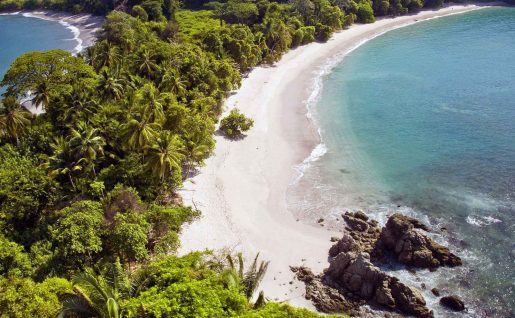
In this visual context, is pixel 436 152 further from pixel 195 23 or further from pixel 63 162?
pixel 195 23

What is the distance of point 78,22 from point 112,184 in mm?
105585

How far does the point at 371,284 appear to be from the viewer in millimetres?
36812

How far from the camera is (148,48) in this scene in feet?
238

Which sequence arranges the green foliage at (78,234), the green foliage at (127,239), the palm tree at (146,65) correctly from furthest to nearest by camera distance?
the palm tree at (146,65), the green foliage at (127,239), the green foliage at (78,234)

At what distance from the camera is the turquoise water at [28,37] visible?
99.4 meters

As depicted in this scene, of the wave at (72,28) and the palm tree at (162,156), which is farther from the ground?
the wave at (72,28)

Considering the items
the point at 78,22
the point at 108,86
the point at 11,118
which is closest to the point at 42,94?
the point at 11,118

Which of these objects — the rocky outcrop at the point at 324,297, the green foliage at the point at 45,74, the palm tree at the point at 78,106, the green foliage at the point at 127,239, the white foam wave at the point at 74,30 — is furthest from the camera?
the white foam wave at the point at 74,30

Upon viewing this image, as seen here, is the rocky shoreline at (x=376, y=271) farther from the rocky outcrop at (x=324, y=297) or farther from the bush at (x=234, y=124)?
the bush at (x=234, y=124)

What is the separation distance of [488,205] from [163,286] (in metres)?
38.9

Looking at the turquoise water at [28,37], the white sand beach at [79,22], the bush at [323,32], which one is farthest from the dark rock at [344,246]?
the white sand beach at [79,22]

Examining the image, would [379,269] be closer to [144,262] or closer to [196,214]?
[196,214]

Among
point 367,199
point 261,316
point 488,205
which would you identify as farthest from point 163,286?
point 488,205

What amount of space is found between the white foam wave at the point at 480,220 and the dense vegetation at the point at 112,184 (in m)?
24.9
